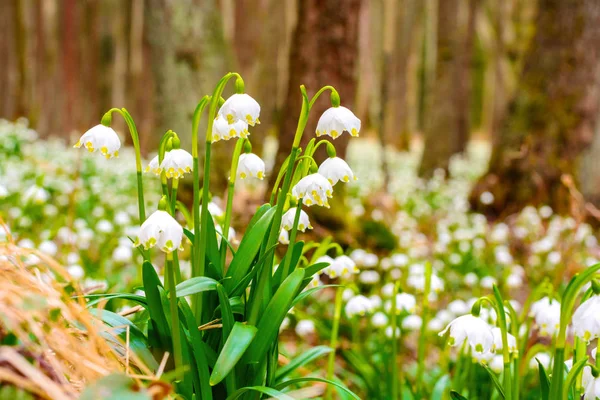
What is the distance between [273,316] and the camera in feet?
4.96

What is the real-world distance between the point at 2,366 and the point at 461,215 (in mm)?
5517

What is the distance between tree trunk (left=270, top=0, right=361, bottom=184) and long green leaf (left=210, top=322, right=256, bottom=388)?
9.85 ft

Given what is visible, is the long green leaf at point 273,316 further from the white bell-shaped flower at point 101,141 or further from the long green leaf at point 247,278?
the white bell-shaped flower at point 101,141

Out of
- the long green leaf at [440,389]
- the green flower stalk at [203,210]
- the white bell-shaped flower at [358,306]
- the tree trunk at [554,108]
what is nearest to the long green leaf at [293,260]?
the green flower stalk at [203,210]

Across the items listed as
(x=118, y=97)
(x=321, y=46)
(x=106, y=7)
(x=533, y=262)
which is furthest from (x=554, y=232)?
(x=118, y=97)

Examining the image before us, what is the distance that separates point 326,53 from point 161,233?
3.33 meters

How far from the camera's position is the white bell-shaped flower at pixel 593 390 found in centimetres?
136

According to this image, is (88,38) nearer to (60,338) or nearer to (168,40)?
(168,40)

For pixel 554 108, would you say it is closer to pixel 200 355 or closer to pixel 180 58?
pixel 180 58

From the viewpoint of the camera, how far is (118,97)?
59.5ft

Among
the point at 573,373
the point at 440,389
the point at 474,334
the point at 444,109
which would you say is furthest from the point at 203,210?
the point at 444,109

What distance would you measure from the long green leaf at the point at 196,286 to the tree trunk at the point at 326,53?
2924 millimetres

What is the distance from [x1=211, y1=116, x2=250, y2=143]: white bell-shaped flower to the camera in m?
1.53

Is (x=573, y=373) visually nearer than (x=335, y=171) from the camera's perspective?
Yes
